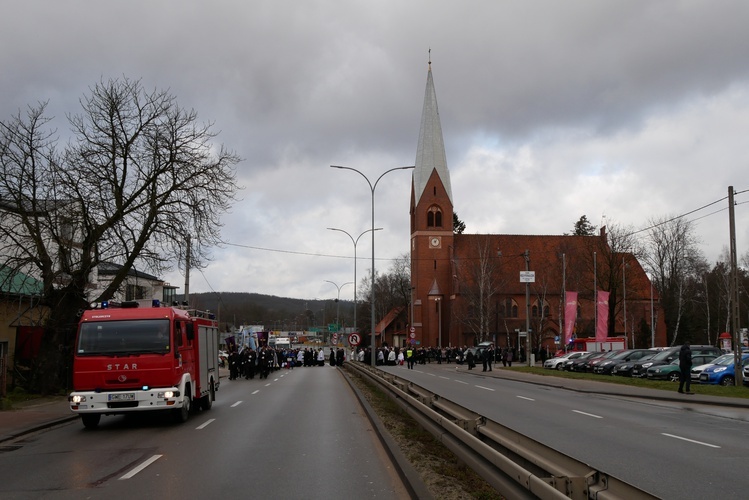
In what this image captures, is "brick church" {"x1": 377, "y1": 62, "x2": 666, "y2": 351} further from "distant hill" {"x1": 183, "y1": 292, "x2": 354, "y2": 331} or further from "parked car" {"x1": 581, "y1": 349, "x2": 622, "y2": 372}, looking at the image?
"parked car" {"x1": 581, "y1": 349, "x2": 622, "y2": 372}

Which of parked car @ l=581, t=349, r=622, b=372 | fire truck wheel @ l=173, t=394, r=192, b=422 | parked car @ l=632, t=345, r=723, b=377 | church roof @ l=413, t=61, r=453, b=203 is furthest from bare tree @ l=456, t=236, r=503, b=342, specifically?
fire truck wheel @ l=173, t=394, r=192, b=422

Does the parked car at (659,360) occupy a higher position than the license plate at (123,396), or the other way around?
the license plate at (123,396)

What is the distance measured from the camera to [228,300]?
84188mm

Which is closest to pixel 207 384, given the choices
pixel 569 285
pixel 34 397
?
pixel 34 397

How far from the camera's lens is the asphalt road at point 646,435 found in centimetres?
875

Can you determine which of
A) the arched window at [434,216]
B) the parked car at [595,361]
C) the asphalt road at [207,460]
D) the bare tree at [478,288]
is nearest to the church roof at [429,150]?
the arched window at [434,216]

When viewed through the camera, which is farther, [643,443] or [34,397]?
[34,397]

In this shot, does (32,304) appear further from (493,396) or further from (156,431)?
(493,396)

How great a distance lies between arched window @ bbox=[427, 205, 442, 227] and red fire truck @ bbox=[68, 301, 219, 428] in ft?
240

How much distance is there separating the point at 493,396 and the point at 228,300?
64.7 metres

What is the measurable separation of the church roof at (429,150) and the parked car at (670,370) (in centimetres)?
5472

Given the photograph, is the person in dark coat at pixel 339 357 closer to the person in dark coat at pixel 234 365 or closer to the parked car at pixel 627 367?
the person in dark coat at pixel 234 365

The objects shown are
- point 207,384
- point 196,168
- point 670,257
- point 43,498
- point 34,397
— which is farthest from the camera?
point 670,257

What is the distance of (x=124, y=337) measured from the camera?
1448 cm
